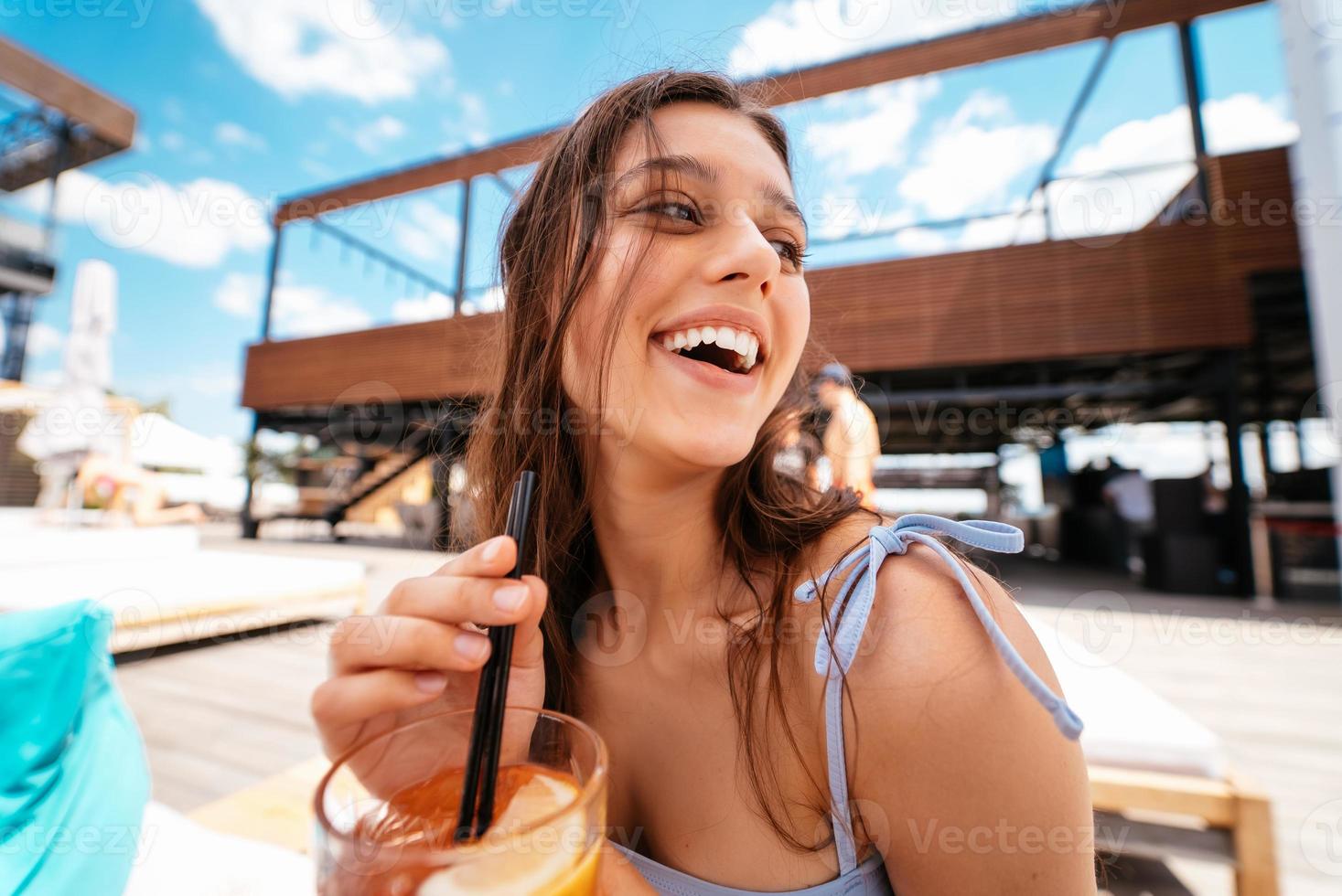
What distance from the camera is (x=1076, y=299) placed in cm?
813

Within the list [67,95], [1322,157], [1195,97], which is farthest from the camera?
[67,95]

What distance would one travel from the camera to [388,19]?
14.9 ft

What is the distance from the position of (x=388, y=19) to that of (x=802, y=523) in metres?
5.48

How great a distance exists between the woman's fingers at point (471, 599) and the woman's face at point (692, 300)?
1.25 feet

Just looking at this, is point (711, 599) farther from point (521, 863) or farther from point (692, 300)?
point (521, 863)

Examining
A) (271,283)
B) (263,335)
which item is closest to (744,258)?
(271,283)

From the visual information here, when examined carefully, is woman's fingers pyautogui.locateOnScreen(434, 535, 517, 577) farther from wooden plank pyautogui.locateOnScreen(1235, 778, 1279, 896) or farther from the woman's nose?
wooden plank pyautogui.locateOnScreen(1235, 778, 1279, 896)

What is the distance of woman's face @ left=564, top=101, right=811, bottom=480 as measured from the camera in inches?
37.6

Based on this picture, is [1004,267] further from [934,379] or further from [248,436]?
[248,436]

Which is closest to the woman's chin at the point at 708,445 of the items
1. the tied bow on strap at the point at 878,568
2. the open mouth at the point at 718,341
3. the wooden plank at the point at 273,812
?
the open mouth at the point at 718,341

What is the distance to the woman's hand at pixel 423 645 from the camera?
62 cm

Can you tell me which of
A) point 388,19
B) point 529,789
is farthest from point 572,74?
point 388,19

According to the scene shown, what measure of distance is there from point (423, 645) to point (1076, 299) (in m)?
9.85

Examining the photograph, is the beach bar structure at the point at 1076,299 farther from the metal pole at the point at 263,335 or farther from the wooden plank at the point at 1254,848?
the wooden plank at the point at 1254,848
